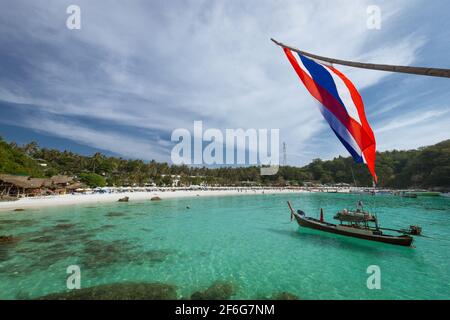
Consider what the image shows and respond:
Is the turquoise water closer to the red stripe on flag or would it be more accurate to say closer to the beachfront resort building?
the red stripe on flag

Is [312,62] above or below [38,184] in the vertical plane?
above

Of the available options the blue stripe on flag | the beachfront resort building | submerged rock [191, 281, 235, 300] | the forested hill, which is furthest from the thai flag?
the forested hill

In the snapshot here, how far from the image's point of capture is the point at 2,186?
4650 centimetres

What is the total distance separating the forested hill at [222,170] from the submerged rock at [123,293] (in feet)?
212

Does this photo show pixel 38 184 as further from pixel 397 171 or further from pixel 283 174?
pixel 397 171

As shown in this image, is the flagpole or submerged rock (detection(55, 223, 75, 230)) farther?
submerged rock (detection(55, 223, 75, 230))

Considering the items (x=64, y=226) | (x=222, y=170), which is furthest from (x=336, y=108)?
(x=222, y=170)

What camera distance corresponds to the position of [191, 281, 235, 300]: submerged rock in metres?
8.59

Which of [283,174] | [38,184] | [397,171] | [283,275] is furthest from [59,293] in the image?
[397,171]

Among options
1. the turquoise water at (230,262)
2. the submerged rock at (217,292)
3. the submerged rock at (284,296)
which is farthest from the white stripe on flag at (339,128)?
the submerged rock at (217,292)

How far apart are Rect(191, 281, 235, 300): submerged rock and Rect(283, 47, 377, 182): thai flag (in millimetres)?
6976

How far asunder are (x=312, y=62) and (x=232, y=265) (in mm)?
10355

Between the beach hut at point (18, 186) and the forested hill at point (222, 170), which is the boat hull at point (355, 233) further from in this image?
the forested hill at point (222, 170)

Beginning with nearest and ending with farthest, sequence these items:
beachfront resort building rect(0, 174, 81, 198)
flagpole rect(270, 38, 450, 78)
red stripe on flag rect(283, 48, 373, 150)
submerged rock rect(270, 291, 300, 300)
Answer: flagpole rect(270, 38, 450, 78) < red stripe on flag rect(283, 48, 373, 150) < submerged rock rect(270, 291, 300, 300) < beachfront resort building rect(0, 174, 81, 198)
